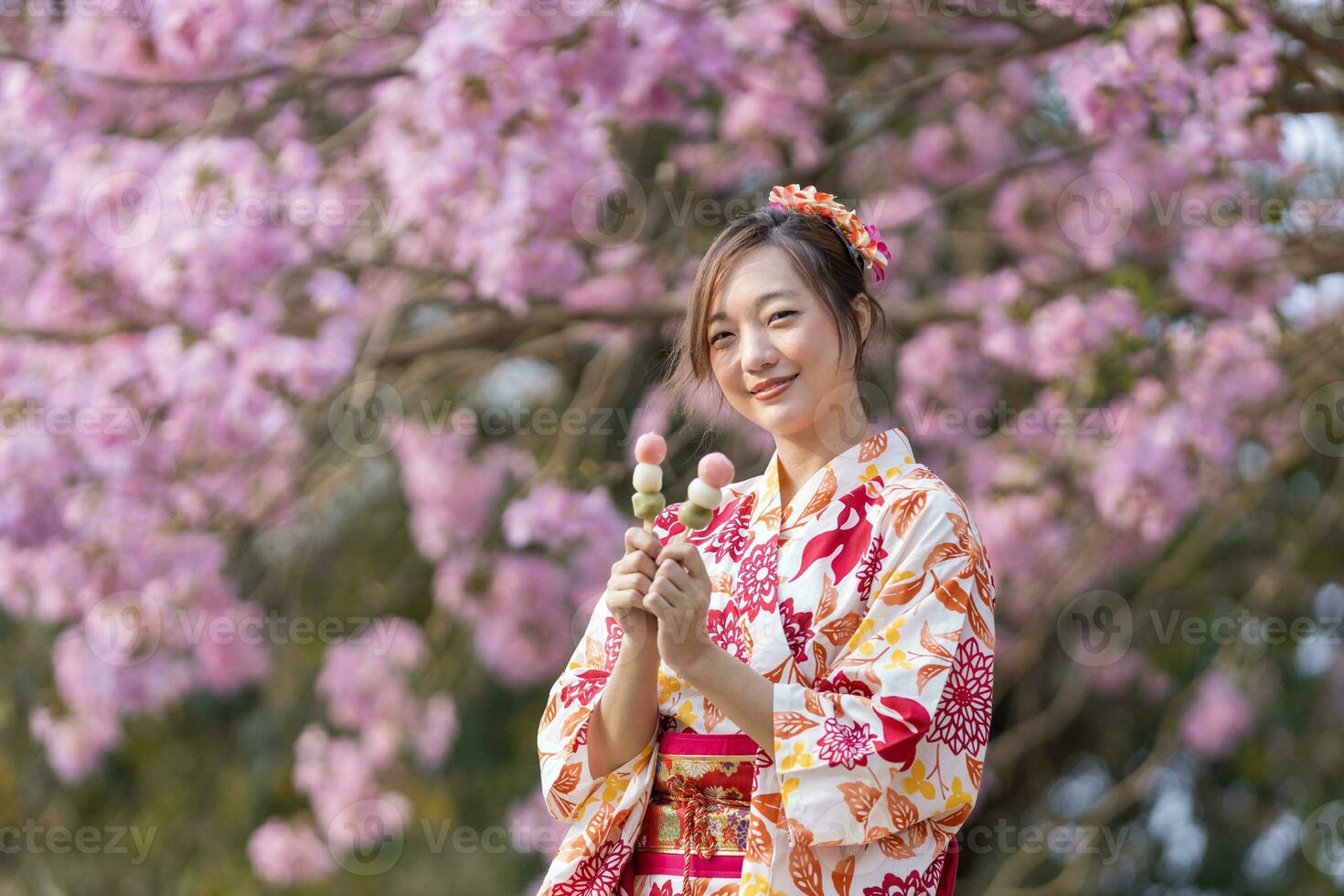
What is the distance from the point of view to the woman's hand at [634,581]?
149cm

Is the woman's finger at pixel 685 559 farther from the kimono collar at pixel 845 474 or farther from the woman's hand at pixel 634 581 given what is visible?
the kimono collar at pixel 845 474

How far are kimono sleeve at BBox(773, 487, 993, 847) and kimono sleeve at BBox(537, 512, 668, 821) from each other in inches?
8.3

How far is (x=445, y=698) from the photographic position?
14.8 ft

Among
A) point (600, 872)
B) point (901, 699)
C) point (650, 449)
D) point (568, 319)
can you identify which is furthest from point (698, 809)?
point (568, 319)

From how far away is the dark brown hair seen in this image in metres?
1.65

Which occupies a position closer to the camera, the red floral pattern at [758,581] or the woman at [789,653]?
the woman at [789,653]

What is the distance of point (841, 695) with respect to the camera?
4.92 feet

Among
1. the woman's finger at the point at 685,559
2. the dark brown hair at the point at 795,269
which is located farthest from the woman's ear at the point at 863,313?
the woman's finger at the point at 685,559

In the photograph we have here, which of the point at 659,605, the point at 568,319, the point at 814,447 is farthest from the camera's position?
the point at 568,319

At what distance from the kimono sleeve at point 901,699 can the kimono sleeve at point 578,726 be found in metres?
0.21

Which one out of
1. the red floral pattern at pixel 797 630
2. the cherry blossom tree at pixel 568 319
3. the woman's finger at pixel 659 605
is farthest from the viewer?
the cherry blossom tree at pixel 568 319

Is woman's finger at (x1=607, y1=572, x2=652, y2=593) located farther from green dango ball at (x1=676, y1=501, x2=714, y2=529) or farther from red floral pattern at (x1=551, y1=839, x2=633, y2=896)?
red floral pattern at (x1=551, y1=839, x2=633, y2=896)

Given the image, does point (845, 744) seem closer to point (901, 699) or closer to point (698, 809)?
point (901, 699)

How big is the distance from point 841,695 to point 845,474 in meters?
0.24
